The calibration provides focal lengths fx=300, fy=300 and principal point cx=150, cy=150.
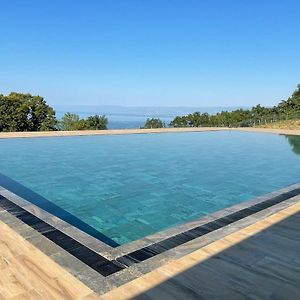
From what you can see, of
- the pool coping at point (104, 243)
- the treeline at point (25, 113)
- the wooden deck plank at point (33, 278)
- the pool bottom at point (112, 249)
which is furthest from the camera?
the treeline at point (25, 113)

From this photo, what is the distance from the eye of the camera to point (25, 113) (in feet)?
66.2

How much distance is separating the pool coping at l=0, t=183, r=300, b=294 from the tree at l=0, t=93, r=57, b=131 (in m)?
16.6

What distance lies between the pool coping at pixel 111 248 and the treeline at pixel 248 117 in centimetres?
2082

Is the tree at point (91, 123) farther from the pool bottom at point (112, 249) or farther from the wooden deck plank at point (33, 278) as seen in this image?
the wooden deck plank at point (33, 278)

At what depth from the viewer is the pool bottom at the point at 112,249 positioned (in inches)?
105

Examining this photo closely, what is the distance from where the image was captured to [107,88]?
127ft

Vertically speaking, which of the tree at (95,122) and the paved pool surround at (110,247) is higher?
the tree at (95,122)

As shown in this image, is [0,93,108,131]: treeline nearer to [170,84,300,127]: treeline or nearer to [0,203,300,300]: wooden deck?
[170,84,300,127]: treeline

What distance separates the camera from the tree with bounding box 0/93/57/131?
19.1 metres

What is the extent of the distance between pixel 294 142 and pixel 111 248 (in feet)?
48.5

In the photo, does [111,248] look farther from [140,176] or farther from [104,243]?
[140,176]

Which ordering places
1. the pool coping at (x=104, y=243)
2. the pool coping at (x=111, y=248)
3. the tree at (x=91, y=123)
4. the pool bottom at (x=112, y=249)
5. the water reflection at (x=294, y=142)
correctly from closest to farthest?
the pool coping at (x=111, y=248)
the pool bottom at (x=112, y=249)
the pool coping at (x=104, y=243)
the water reflection at (x=294, y=142)
the tree at (x=91, y=123)

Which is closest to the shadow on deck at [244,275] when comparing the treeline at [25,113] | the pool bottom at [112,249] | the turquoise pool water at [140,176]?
the pool bottom at [112,249]

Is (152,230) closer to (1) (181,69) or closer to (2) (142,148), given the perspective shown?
(2) (142,148)
